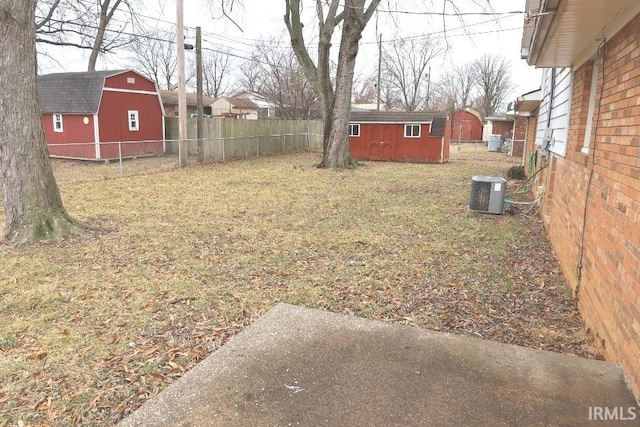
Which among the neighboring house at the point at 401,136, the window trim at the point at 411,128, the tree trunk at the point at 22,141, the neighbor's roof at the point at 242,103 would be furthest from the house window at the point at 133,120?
the neighbor's roof at the point at 242,103

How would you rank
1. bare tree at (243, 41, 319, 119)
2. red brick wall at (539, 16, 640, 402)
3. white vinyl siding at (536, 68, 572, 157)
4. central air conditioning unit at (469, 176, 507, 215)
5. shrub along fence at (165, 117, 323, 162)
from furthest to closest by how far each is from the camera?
1. bare tree at (243, 41, 319, 119)
2. shrub along fence at (165, 117, 323, 162)
3. central air conditioning unit at (469, 176, 507, 215)
4. white vinyl siding at (536, 68, 572, 157)
5. red brick wall at (539, 16, 640, 402)

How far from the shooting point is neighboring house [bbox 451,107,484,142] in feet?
143

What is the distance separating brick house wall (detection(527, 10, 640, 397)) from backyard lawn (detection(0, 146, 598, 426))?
1.24 feet

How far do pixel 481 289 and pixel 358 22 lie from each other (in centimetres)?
1300

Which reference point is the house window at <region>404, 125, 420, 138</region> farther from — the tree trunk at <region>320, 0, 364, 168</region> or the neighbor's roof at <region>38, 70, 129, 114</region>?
the neighbor's roof at <region>38, 70, 129, 114</region>

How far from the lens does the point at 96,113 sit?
1889cm

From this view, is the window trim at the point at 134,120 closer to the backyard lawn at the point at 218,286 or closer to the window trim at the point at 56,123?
the window trim at the point at 56,123

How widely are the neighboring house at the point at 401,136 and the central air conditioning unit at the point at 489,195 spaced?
12.2 m

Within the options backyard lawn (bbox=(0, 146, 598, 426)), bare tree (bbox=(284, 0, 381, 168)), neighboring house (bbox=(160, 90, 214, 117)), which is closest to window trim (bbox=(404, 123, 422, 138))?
bare tree (bbox=(284, 0, 381, 168))

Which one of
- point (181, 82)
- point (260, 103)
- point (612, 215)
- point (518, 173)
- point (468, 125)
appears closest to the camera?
point (612, 215)

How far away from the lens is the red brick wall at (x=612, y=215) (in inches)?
107

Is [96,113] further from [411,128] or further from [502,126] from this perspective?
[502,126]

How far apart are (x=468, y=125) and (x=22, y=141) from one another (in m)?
42.7

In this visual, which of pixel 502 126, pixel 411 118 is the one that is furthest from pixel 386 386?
pixel 502 126
